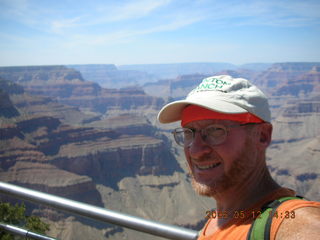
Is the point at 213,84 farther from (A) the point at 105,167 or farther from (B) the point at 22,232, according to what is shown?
(A) the point at 105,167

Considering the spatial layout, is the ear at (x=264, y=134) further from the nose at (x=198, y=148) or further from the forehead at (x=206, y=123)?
the nose at (x=198, y=148)

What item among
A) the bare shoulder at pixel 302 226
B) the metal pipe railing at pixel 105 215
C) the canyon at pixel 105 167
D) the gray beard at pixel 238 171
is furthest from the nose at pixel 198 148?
the canyon at pixel 105 167

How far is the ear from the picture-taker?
2.05 m

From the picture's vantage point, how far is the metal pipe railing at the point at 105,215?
6.93 feet

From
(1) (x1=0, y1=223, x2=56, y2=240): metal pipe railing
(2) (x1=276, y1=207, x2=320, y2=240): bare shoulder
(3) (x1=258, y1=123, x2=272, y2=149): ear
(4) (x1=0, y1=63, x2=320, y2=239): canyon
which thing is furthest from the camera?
(4) (x1=0, y1=63, x2=320, y2=239): canyon

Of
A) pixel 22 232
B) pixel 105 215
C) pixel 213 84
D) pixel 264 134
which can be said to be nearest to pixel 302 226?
pixel 264 134

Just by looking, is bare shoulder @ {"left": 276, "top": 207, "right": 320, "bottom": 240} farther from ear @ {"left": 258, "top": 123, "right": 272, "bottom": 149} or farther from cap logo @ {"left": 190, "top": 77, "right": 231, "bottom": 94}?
cap logo @ {"left": 190, "top": 77, "right": 231, "bottom": 94}

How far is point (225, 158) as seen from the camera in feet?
6.55

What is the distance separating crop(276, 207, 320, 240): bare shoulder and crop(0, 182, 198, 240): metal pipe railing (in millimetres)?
808

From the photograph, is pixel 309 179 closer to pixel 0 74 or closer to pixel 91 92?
pixel 91 92

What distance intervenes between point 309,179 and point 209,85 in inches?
3650

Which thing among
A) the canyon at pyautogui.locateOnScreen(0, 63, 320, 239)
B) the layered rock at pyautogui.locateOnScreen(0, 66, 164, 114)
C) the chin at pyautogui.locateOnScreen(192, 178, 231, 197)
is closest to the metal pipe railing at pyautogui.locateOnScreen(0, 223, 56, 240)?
the chin at pyautogui.locateOnScreen(192, 178, 231, 197)

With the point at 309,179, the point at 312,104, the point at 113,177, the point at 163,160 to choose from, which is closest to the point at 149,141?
the point at 163,160

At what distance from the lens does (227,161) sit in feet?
6.55
